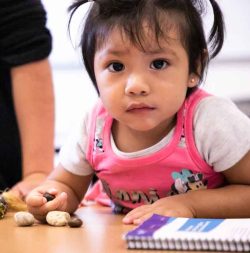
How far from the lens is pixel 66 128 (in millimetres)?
2588

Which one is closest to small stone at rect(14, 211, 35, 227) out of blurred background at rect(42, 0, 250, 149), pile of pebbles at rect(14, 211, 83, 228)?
pile of pebbles at rect(14, 211, 83, 228)

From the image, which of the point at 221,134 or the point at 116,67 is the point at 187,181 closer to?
the point at 221,134

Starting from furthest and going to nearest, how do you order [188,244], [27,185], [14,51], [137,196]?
[14,51] < [27,185] < [137,196] < [188,244]

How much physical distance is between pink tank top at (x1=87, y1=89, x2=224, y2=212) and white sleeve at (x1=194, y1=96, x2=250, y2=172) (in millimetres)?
19

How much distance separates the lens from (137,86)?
98cm

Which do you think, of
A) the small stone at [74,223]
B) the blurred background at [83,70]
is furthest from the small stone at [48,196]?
the blurred background at [83,70]

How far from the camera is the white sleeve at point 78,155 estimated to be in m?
1.20

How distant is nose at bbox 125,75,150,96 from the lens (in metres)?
0.98

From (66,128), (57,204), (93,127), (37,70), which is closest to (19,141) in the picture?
(37,70)

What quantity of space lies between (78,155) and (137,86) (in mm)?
277

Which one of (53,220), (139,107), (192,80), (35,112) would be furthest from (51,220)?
(35,112)

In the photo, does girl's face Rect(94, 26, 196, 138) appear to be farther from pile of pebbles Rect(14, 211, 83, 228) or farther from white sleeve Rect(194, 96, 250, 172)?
pile of pebbles Rect(14, 211, 83, 228)

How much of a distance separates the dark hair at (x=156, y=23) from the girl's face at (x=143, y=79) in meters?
0.02

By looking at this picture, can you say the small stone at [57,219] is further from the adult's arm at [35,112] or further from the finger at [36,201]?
the adult's arm at [35,112]
